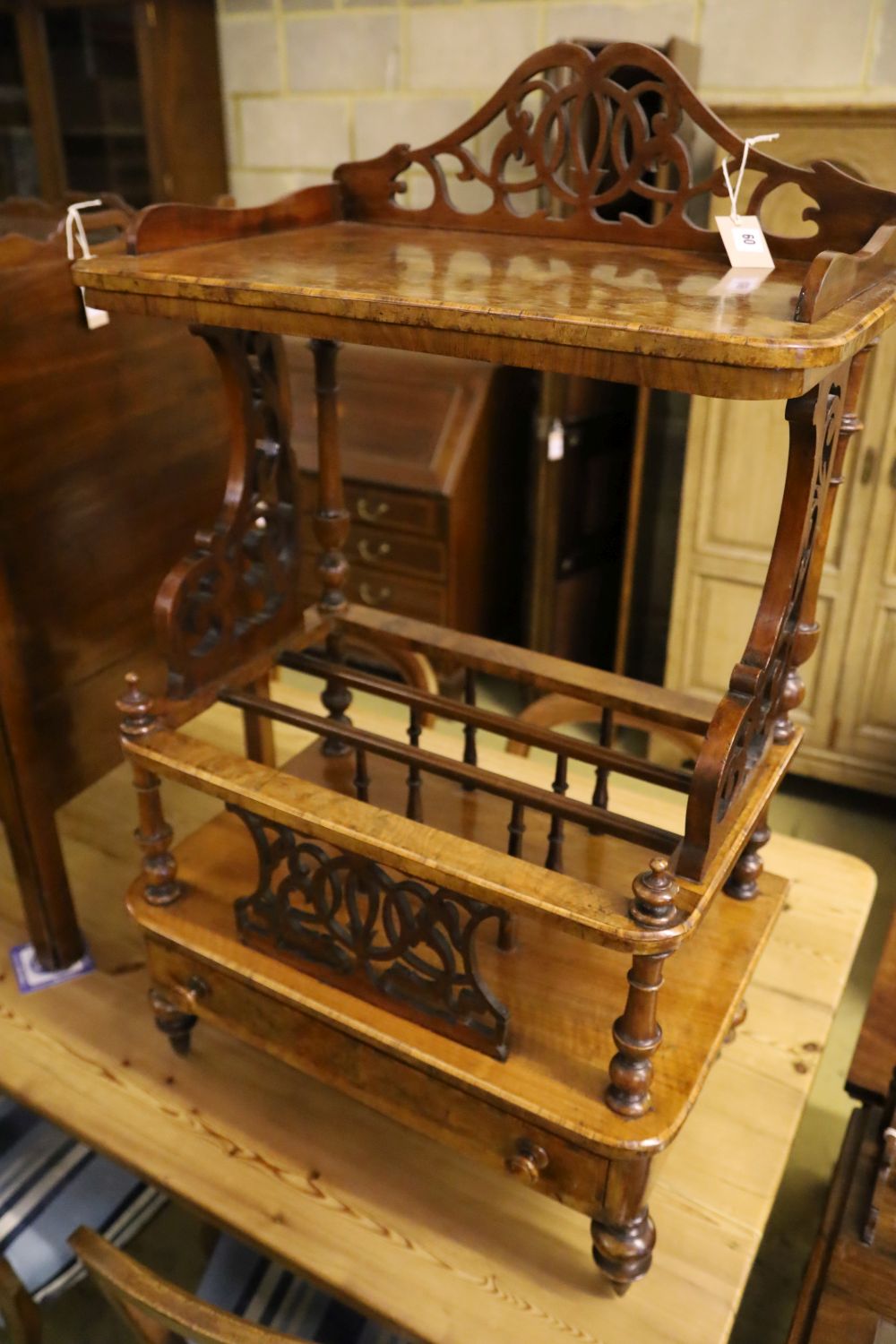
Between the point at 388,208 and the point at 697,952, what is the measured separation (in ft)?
2.95

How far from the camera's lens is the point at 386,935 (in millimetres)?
1082

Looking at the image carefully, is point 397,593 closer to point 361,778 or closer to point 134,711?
point 361,778

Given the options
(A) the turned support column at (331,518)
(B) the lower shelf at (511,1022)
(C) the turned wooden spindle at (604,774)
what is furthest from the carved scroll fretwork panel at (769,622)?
(A) the turned support column at (331,518)

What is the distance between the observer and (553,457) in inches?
101

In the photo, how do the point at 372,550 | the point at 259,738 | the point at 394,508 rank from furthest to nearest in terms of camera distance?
1. the point at 372,550
2. the point at 394,508
3. the point at 259,738

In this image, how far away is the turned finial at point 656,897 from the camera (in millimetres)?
854

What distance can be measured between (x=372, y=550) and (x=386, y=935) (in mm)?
1785

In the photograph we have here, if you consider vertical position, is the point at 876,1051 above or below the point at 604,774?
below

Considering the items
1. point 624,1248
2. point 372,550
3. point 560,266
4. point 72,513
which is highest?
point 560,266

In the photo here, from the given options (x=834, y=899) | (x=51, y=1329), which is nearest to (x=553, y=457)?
(x=834, y=899)

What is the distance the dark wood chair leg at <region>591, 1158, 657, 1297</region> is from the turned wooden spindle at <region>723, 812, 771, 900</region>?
1.17ft

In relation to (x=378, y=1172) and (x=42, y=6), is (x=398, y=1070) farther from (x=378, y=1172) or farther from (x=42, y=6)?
(x=42, y=6)

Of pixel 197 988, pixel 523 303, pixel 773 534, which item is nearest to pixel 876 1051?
pixel 197 988

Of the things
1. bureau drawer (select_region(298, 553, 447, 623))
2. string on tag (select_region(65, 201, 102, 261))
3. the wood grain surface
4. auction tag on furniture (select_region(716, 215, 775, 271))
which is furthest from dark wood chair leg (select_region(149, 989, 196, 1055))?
bureau drawer (select_region(298, 553, 447, 623))
